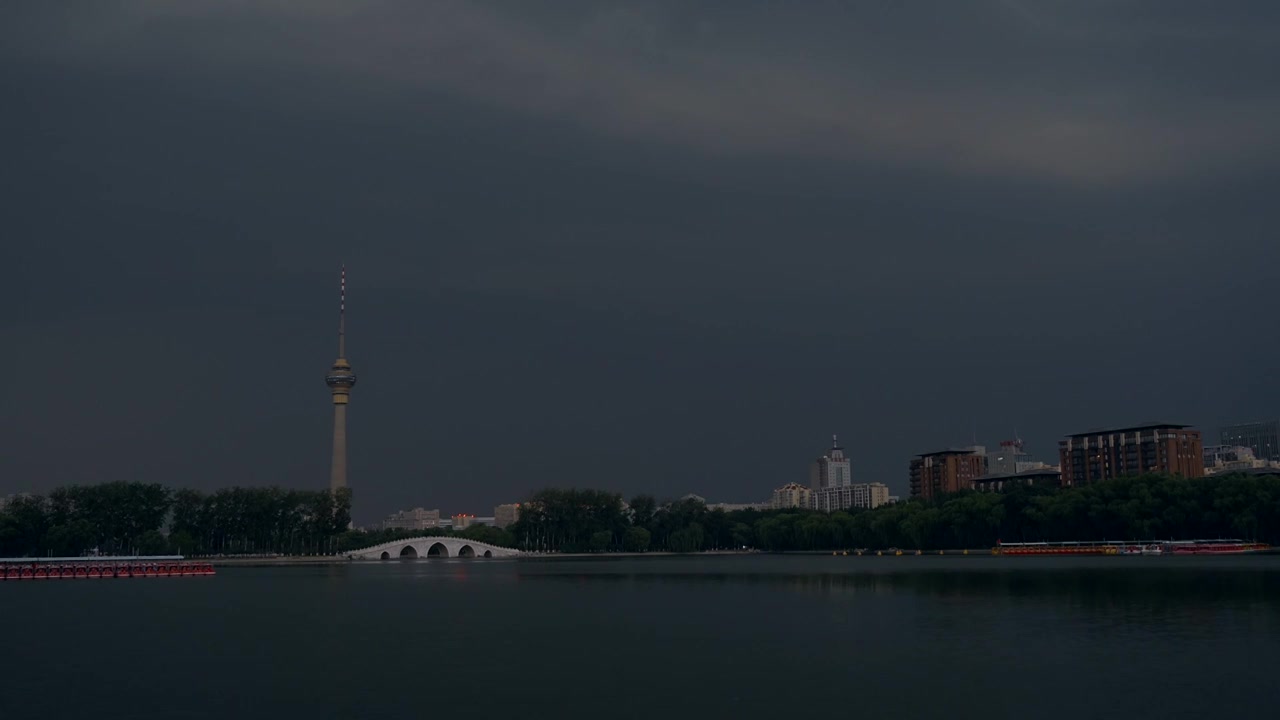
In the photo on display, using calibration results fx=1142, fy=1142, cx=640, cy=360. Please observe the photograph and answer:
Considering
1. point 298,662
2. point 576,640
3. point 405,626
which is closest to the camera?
point 298,662

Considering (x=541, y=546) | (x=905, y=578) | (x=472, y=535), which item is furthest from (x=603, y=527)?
(x=905, y=578)

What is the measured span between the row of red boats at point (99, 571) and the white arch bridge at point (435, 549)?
5356cm

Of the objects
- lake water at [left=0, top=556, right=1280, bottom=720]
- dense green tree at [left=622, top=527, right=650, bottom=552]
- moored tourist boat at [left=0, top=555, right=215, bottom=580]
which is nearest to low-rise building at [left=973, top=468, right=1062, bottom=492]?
dense green tree at [left=622, top=527, right=650, bottom=552]

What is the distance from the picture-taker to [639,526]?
→ 587ft

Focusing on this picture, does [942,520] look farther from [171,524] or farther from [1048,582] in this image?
[171,524]

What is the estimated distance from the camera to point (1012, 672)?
27.8 m

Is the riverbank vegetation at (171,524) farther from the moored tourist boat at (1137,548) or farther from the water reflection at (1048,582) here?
the moored tourist boat at (1137,548)

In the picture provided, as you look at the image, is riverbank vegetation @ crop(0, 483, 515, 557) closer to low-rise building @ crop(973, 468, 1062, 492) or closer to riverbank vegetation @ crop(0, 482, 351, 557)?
riverbank vegetation @ crop(0, 482, 351, 557)

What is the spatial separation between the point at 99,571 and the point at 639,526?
98.0 m

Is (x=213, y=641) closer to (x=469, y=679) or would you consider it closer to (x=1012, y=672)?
(x=469, y=679)

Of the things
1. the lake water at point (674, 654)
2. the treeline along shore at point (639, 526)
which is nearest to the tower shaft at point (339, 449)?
the treeline along shore at point (639, 526)

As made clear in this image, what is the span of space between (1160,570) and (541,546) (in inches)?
4470

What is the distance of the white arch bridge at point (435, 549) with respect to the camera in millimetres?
153125

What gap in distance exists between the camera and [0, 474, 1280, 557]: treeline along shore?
363 feet
